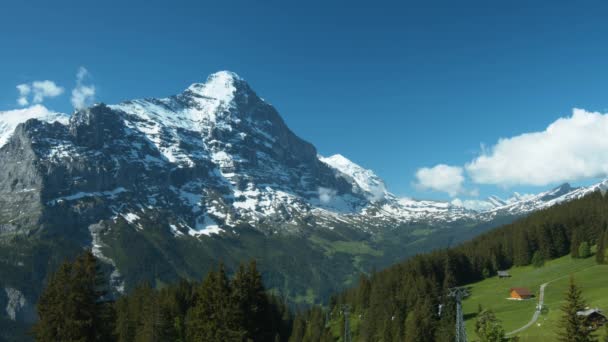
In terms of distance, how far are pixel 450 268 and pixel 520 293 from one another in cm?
3865

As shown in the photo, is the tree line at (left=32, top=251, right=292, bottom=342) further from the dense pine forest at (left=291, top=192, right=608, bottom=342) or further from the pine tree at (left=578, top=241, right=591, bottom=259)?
the pine tree at (left=578, top=241, right=591, bottom=259)

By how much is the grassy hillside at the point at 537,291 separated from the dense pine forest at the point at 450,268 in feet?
16.8

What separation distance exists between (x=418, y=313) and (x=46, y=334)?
248 feet

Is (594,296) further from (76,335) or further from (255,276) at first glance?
(76,335)

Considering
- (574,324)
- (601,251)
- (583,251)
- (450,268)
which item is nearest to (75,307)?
(574,324)

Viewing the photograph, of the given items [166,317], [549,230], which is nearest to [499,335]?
[166,317]

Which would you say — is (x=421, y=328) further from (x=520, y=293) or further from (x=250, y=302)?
(x=250, y=302)

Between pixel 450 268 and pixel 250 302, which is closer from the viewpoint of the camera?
pixel 250 302

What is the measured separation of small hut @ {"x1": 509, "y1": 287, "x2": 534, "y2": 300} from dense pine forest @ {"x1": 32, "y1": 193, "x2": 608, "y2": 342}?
1500 cm

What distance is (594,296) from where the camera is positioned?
3875 inches

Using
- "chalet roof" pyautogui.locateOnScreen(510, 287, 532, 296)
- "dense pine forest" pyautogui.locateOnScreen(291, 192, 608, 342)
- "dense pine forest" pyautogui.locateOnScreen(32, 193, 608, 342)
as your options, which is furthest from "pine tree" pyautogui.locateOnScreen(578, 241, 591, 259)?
"chalet roof" pyautogui.locateOnScreen(510, 287, 532, 296)

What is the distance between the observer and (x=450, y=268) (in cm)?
15375

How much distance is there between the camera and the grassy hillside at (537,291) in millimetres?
89394

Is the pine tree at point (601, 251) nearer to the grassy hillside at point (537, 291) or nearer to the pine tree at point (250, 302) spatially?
the grassy hillside at point (537, 291)
